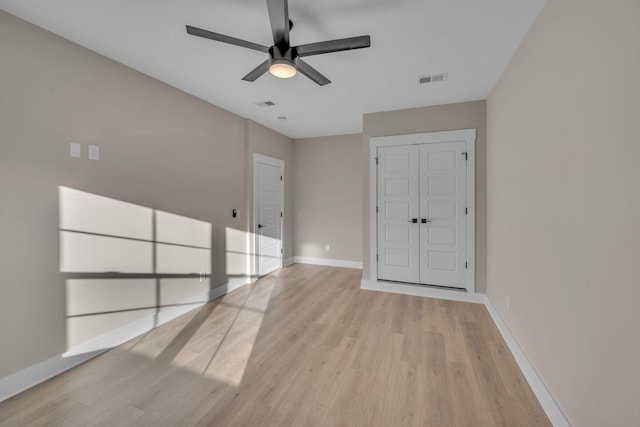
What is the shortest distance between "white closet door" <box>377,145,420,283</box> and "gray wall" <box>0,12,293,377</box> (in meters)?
2.79

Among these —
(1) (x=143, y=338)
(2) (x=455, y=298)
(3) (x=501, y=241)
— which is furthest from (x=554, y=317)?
(1) (x=143, y=338)

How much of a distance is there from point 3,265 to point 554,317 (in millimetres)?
3737

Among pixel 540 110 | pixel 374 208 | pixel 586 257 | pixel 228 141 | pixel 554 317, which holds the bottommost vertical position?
pixel 554 317

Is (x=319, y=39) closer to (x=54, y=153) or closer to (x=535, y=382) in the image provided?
(x=54, y=153)

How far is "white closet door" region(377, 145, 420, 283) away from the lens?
397cm

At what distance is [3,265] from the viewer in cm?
192

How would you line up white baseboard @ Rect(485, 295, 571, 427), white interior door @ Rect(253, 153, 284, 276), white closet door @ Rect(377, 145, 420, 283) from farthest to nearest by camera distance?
1. white interior door @ Rect(253, 153, 284, 276)
2. white closet door @ Rect(377, 145, 420, 283)
3. white baseboard @ Rect(485, 295, 571, 427)

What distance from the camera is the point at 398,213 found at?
4.07m

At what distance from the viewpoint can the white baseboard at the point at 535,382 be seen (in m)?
1.62

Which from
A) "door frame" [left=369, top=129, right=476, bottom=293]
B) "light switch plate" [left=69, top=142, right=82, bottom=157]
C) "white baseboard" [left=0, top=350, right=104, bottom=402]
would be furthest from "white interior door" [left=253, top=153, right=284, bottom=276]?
"white baseboard" [left=0, top=350, right=104, bottom=402]

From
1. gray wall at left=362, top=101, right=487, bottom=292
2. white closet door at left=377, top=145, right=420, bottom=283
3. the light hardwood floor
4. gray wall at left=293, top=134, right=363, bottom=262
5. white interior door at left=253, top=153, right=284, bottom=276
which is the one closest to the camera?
the light hardwood floor

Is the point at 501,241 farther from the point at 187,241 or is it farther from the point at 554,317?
the point at 187,241

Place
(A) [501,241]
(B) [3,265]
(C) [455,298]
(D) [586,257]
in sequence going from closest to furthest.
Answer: (D) [586,257] < (B) [3,265] < (A) [501,241] < (C) [455,298]

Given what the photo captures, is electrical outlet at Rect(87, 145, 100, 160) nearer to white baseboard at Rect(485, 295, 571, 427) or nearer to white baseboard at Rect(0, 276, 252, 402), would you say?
white baseboard at Rect(0, 276, 252, 402)
